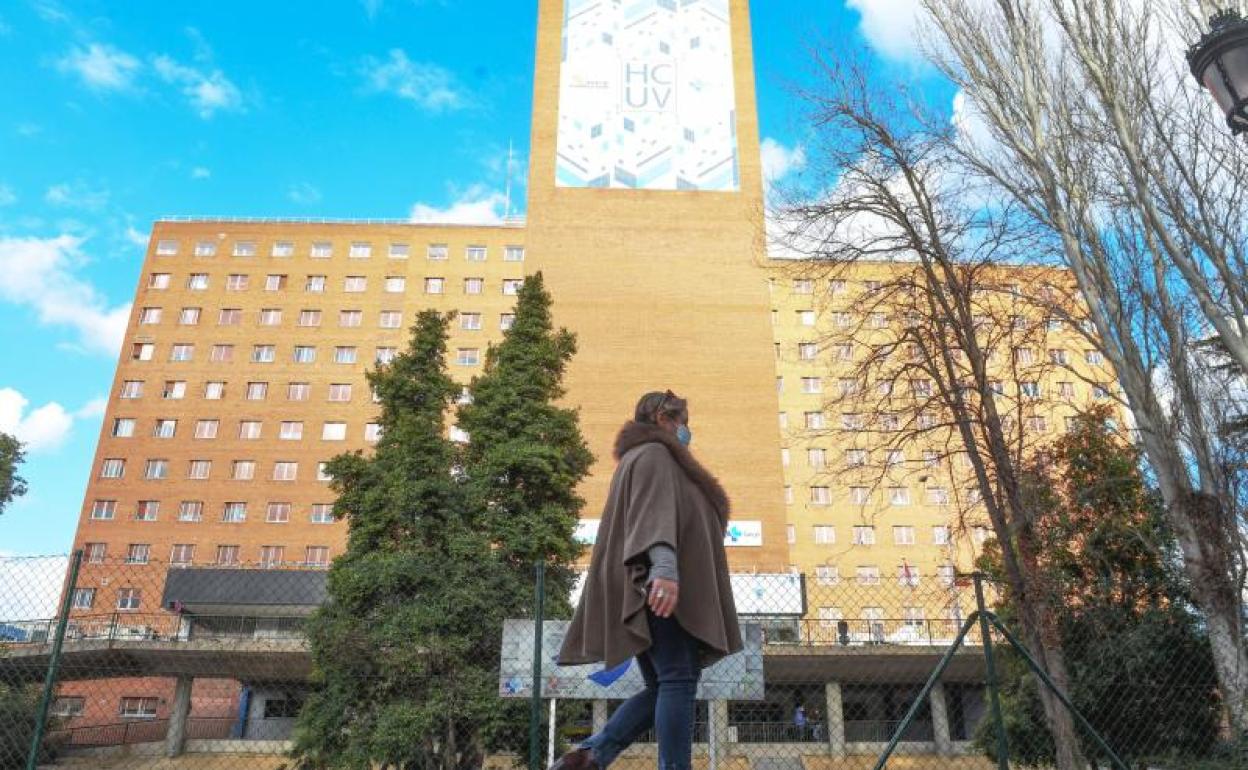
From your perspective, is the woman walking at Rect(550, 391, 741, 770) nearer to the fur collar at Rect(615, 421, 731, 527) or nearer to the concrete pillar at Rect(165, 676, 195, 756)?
the fur collar at Rect(615, 421, 731, 527)

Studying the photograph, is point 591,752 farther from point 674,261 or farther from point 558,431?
point 674,261

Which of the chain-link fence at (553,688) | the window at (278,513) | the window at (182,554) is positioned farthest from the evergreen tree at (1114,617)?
the window at (182,554)

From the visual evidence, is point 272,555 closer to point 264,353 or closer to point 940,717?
point 264,353

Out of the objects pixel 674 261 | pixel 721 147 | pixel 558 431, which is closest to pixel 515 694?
pixel 558 431

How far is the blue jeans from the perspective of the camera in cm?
333

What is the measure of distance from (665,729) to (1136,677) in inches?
524

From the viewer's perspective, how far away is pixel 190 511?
163ft

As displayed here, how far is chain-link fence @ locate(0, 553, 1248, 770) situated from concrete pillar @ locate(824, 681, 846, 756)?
0.43 feet

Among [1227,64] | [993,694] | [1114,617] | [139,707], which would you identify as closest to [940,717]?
[1114,617]

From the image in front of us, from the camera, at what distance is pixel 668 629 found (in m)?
3.39

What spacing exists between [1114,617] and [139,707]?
43.4m

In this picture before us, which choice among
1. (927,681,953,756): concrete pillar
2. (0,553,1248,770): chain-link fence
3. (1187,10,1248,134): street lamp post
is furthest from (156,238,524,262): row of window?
(1187,10,1248,134): street lamp post

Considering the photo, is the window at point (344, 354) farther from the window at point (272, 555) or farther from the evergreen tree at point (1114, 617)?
the evergreen tree at point (1114, 617)

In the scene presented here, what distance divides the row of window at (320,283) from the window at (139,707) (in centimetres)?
2523
